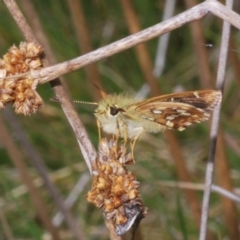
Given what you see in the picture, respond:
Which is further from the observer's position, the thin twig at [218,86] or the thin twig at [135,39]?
the thin twig at [218,86]

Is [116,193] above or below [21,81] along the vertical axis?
below

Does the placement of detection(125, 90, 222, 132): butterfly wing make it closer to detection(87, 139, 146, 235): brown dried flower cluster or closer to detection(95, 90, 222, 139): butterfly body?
detection(95, 90, 222, 139): butterfly body

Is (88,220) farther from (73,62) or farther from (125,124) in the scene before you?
(73,62)

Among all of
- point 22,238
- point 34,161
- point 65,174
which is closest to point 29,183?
point 34,161

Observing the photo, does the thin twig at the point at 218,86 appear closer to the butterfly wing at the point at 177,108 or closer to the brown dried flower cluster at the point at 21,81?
the butterfly wing at the point at 177,108

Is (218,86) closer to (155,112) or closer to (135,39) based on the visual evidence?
(155,112)

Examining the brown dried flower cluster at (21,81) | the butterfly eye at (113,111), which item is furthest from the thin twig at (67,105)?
the butterfly eye at (113,111)

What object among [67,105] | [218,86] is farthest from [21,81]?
[218,86]
